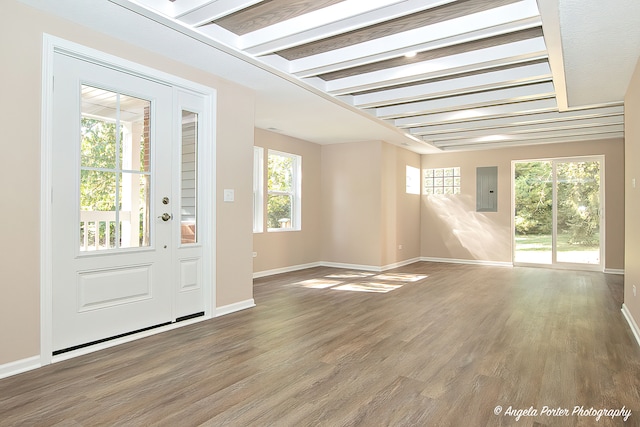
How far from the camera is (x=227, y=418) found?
Answer: 6.75 feet

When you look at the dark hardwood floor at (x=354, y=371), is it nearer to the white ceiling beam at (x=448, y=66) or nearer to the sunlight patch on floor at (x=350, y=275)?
the sunlight patch on floor at (x=350, y=275)

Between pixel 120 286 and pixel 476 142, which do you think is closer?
pixel 120 286

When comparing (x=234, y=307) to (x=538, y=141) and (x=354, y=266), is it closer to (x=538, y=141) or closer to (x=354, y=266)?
(x=354, y=266)

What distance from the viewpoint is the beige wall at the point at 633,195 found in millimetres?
3533

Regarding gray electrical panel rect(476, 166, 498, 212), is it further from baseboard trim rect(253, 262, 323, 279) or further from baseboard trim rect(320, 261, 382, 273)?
baseboard trim rect(253, 262, 323, 279)

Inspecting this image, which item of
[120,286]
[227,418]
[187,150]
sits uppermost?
[187,150]

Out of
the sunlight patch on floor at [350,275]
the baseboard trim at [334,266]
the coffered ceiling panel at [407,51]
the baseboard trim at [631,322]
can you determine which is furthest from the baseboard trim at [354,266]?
the baseboard trim at [631,322]

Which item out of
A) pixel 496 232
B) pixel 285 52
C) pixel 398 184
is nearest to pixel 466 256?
pixel 496 232

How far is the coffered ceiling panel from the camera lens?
2783 millimetres

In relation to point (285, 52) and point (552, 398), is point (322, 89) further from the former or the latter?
point (552, 398)

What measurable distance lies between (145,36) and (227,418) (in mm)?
2752

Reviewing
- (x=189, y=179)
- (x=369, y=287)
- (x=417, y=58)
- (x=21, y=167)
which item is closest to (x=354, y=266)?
(x=369, y=287)

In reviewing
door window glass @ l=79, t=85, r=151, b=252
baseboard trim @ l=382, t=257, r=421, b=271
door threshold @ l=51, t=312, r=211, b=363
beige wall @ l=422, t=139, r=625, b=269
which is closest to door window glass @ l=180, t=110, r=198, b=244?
door window glass @ l=79, t=85, r=151, b=252

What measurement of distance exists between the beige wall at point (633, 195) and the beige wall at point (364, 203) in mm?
3785
